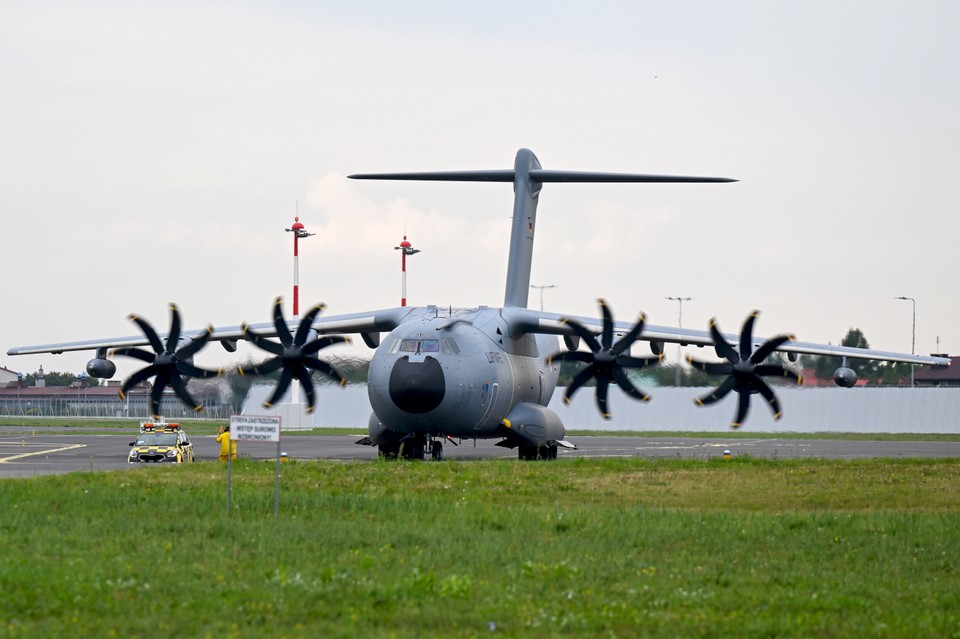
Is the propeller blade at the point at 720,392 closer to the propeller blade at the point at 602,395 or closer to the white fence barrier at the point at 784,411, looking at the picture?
the propeller blade at the point at 602,395

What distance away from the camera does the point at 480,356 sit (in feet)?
97.0

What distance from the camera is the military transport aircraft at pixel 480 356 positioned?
→ 94.4 ft

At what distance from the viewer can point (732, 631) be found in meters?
9.89

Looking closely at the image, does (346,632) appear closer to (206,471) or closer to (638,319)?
(206,471)

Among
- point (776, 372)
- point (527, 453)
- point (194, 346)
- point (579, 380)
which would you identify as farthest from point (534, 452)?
point (194, 346)

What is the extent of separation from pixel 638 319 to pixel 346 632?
851 inches

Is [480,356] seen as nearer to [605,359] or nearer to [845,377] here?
[605,359]

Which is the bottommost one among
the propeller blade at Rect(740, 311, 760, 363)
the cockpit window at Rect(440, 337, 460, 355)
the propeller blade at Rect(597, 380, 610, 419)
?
the propeller blade at Rect(597, 380, 610, 419)

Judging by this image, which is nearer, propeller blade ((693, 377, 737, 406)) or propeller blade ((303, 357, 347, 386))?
propeller blade ((693, 377, 737, 406))

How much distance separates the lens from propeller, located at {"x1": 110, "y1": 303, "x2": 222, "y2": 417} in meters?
32.1

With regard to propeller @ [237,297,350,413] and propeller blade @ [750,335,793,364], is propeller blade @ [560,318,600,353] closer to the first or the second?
propeller blade @ [750,335,793,364]

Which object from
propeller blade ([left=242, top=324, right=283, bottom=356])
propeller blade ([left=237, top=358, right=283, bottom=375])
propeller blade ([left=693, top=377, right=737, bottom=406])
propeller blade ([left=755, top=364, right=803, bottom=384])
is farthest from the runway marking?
propeller blade ([left=755, top=364, right=803, bottom=384])

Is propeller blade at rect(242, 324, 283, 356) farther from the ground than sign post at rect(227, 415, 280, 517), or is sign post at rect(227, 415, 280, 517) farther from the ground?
propeller blade at rect(242, 324, 283, 356)

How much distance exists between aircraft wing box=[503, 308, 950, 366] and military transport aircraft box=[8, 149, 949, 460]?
0.04 metres
